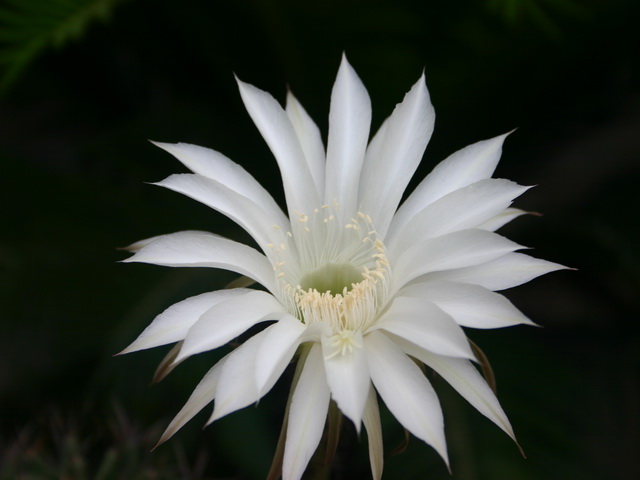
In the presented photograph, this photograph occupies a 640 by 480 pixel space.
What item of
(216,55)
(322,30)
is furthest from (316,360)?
(216,55)

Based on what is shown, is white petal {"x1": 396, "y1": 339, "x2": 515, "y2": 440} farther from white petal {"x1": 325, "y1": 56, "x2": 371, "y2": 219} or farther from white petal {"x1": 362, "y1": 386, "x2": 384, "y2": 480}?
white petal {"x1": 325, "y1": 56, "x2": 371, "y2": 219}

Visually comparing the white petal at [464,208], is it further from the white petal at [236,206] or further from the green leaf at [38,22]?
the green leaf at [38,22]

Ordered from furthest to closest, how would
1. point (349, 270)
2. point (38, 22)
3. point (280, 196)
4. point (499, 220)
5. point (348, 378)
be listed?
point (280, 196), point (38, 22), point (349, 270), point (499, 220), point (348, 378)

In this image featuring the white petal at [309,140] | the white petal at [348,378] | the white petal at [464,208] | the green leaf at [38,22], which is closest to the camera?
the white petal at [348,378]

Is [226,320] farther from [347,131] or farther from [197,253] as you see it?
[347,131]

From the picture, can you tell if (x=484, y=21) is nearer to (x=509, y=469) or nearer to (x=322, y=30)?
(x=322, y=30)

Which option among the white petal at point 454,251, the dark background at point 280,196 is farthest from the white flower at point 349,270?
the dark background at point 280,196

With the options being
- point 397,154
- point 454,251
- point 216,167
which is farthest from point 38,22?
point 454,251
